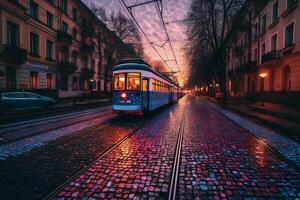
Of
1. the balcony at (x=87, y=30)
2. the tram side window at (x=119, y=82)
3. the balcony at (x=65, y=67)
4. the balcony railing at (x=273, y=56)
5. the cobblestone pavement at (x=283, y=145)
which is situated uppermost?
the balcony at (x=87, y=30)

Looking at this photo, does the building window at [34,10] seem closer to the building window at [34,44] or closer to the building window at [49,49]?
the building window at [34,44]

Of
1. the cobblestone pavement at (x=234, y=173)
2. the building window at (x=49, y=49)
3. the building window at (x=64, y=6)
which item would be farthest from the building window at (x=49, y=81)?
the cobblestone pavement at (x=234, y=173)

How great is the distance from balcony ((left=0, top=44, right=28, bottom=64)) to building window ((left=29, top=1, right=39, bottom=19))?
5.56 m

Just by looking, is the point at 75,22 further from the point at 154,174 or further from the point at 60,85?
the point at 154,174

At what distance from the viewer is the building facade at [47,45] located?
18922 mm

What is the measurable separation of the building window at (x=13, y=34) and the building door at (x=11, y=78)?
262cm

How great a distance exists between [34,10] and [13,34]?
490cm

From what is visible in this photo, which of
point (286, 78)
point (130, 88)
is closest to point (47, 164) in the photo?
point (130, 88)

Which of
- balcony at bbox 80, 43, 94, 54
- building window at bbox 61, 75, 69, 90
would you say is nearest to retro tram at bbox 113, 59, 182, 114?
building window at bbox 61, 75, 69, 90

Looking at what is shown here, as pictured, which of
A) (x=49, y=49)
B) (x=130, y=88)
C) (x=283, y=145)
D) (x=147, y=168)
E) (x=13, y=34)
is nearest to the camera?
(x=147, y=168)

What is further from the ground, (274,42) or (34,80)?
(274,42)

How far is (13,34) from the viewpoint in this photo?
19.9m

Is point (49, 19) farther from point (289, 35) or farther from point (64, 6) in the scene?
point (289, 35)

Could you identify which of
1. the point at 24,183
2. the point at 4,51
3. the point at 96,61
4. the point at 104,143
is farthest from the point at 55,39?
the point at 24,183
